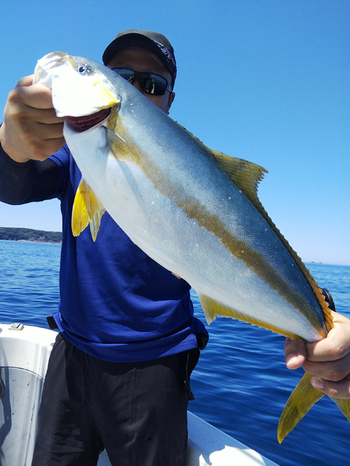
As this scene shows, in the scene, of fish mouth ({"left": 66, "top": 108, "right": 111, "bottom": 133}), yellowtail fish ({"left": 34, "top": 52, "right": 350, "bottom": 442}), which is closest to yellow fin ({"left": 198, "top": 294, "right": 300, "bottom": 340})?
yellowtail fish ({"left": 34, "top": 52, "right": 350, "bottom": 442})

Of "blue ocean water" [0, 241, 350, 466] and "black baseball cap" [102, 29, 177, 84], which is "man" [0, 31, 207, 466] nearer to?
"black baseball cap" [102, 29, 177, 84]

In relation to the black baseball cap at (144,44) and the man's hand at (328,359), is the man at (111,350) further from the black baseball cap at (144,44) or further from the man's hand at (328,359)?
the black baseball cap at (144,44)

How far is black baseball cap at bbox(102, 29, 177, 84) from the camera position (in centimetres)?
230

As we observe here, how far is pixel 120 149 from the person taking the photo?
1.49m

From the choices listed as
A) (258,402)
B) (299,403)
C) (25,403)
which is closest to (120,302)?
(299,403)

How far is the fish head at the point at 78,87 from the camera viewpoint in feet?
4.74

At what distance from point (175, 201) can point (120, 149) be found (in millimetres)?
366

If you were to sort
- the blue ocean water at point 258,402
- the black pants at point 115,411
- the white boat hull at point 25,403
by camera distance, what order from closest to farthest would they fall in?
1. the black pants at point 115,411
2. the white boat hull at point 25,403
3. the blue ocean water at point 258,402

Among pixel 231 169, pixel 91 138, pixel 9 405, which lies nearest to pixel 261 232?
pixel 231 169

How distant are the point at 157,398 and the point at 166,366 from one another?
189 mm

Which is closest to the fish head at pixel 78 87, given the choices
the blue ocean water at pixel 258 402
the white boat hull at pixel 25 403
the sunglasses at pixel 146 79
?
the sunglasses at pixel 146 79

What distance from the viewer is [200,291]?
156 cm

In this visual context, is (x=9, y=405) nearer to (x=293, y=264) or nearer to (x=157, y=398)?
(x=157, y=398)

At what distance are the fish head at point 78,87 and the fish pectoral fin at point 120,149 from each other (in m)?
0.11
